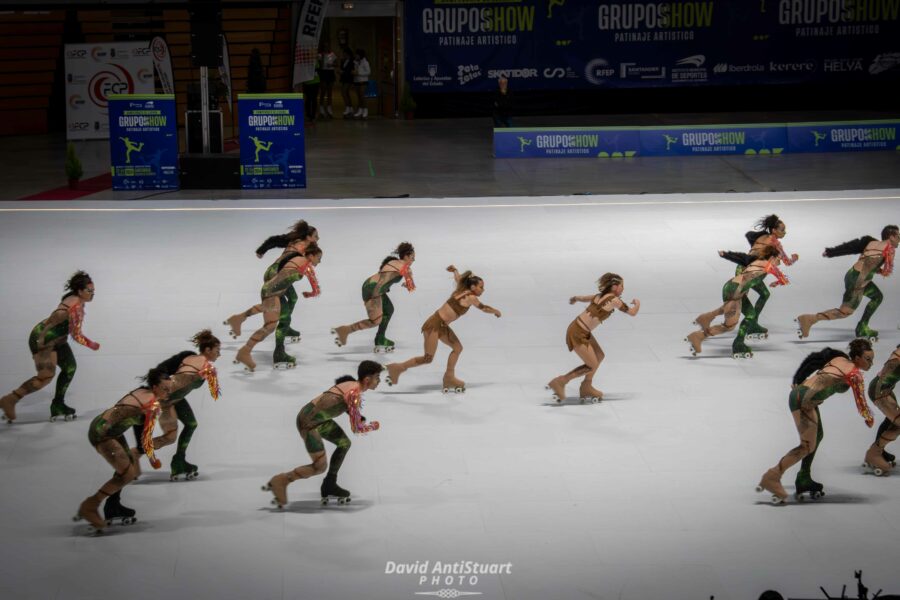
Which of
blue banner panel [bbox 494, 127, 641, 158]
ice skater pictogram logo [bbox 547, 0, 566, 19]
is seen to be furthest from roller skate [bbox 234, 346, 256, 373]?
ice skater pictogram logo [bbox 547, 0, 566, 19]

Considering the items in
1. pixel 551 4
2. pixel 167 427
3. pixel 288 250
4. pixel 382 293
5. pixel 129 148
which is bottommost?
pixel 167 427

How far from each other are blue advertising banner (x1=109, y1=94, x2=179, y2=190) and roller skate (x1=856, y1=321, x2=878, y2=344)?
1443 cm

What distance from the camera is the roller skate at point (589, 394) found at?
1359 cm

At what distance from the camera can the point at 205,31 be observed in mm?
23938

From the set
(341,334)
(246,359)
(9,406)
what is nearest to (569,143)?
(341,334)

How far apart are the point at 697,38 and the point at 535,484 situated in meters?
25.5

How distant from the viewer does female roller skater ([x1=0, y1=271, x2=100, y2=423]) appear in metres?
12.4

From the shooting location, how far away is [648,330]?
16266 millimetres

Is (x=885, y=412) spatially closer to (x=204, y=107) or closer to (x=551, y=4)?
(x=204, y=107)

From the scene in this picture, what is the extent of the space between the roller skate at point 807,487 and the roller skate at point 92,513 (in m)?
5.93

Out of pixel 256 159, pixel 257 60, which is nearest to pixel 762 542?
pixel 256 159

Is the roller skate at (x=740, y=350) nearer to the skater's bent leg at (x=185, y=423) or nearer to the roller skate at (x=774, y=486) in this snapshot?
the roller skate at (x=774, y=486)

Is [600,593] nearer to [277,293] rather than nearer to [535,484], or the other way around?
[535,484]

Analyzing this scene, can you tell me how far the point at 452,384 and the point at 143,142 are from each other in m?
13.5
